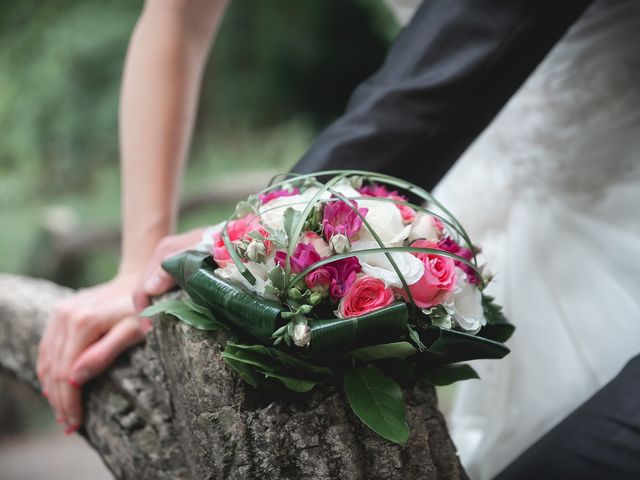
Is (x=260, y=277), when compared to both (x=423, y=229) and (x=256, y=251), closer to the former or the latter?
(x=256, y=251)

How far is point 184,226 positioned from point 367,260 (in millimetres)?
5467

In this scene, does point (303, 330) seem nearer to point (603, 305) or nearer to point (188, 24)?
point (603, 305)

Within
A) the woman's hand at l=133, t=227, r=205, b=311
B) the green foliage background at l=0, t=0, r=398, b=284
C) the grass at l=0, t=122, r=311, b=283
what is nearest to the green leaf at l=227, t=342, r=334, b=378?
the woman's hand at l=133, t=227, r=205, b=311

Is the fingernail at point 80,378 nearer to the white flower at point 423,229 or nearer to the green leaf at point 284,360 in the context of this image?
the green leaf at point 284,360

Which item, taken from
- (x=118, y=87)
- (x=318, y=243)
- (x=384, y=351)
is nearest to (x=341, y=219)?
(x=318, y=243)

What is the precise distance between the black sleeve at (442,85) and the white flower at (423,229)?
0.61 feet

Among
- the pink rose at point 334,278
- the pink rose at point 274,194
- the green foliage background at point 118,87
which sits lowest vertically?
the pink rose at point 334,278

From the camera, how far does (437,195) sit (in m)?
1.48

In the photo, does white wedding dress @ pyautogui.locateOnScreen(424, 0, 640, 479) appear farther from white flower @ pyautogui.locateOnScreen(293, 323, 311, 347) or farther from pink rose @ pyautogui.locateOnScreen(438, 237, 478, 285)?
white flower @ pyautogui.locateOnScreen(293, 323, 311, 347)

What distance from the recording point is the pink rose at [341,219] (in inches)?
26.3

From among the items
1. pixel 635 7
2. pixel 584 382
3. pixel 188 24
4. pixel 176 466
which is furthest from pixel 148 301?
pixel 635 7

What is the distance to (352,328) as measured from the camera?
0.63 m

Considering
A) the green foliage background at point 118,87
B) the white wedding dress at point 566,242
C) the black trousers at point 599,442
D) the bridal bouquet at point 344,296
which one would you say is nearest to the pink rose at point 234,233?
the bridal bouquet at point 344,296

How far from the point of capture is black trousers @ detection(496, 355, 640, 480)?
76 centimetres
